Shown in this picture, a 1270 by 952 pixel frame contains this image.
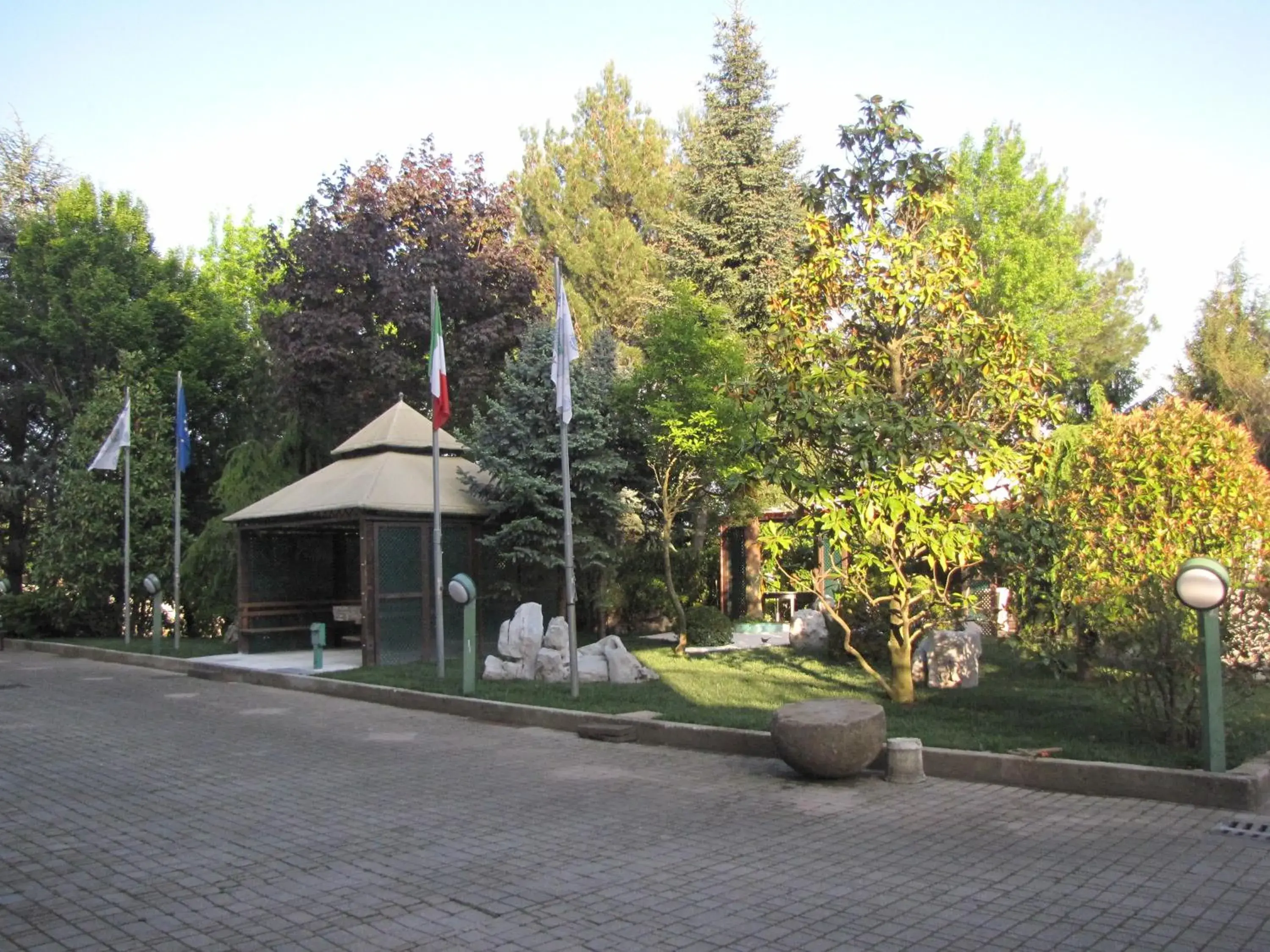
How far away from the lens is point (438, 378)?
15.1 meters

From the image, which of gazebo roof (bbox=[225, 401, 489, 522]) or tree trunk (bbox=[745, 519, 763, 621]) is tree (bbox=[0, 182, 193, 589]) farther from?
tree trunk (bbox=[745, 519, 763, 621])

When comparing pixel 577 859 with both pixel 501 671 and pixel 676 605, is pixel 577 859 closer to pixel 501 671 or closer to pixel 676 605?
pixel 501 671

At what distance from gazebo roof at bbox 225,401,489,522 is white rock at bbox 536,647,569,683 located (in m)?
3.95

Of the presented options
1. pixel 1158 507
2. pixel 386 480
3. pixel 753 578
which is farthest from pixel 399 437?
pixel 1158 507

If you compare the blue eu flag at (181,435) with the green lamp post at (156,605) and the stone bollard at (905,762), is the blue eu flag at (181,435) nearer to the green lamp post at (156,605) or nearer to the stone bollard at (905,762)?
the green lamp post at (156,605)

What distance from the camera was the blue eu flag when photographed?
827 inches

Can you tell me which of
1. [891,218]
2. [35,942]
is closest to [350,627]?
[891,218]

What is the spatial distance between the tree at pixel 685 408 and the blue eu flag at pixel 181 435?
30.2 feet

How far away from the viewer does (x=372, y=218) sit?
2530 cm

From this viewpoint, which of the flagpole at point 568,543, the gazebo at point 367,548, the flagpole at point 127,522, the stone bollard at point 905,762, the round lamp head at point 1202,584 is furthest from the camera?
the flagpole at point 127,522

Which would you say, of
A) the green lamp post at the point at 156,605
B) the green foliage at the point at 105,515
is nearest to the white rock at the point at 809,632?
the green lamp post at the point at 156,605

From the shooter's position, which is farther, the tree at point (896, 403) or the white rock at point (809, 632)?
the white rock at point (809, 632)

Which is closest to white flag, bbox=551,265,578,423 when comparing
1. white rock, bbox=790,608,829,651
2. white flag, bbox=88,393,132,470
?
white rock, bbox=790,608,829,651

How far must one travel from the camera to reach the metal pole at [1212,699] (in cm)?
746
